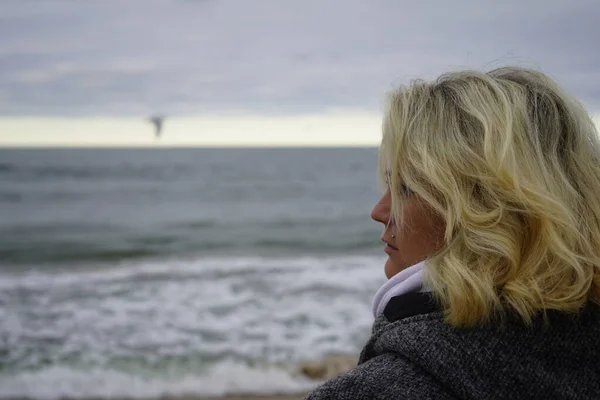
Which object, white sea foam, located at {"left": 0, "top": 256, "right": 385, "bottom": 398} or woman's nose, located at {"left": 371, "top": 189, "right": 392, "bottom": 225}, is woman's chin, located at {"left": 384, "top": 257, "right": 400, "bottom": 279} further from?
white sea foam, located at {"left": 0, "top": 256, "right": 385, "bottom": 398}

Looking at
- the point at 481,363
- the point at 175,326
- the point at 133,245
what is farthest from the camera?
the point at 133,245

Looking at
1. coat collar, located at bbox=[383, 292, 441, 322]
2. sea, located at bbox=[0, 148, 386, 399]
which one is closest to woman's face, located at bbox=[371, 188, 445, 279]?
coat collar, located at bbox=[383, 292, 441, 322]

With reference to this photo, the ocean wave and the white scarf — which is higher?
the white scarf

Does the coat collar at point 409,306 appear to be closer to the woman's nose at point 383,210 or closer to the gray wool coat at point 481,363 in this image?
the gray wool coat at point 481,363

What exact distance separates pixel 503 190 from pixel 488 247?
11 centimetres

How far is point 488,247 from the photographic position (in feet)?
4.36

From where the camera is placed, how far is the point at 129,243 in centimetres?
1833

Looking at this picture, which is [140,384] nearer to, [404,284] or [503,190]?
[404,284]

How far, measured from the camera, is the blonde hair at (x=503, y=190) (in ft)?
4.24

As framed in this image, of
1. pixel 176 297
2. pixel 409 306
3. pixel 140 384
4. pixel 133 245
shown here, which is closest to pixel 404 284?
pixel 409 306

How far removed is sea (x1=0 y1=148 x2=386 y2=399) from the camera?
6855mm

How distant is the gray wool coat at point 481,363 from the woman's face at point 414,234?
0.17 m

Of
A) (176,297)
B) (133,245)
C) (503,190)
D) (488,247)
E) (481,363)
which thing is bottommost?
(133,245)

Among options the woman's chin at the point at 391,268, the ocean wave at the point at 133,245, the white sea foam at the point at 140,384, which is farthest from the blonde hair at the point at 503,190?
the ocean wave at the point at 133,245
